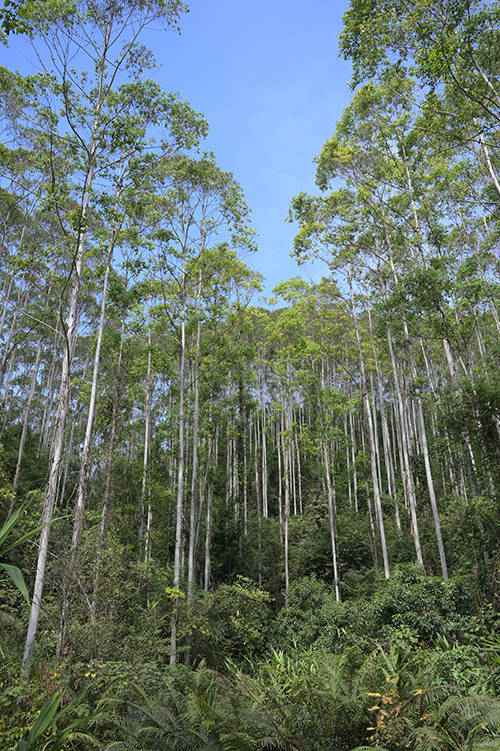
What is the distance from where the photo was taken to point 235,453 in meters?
19.5

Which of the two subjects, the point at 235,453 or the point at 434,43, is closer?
the point at 434,43

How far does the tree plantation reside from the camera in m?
5.04

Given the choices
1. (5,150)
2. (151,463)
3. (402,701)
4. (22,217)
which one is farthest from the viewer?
(22,217)

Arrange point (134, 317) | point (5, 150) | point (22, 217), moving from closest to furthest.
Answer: point (5, 150)
point (134, 317)
point (22, 217)

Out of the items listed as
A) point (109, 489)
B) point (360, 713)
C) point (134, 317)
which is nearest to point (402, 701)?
point (360, 713)

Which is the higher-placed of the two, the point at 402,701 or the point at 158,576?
the point at 158,576

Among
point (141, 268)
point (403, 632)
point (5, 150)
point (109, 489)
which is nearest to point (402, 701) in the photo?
point (403, 632)

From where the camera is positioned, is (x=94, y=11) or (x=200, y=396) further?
(x=200, y=396)

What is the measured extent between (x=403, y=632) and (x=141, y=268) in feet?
30.0

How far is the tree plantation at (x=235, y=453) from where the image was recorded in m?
5.04

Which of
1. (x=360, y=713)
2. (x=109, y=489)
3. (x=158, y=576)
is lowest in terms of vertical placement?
(x=360, y=713)

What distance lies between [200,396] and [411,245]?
22.1 feet

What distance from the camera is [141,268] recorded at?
1198cm

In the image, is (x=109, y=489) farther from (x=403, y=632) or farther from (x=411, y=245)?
(x=411, y=245)
